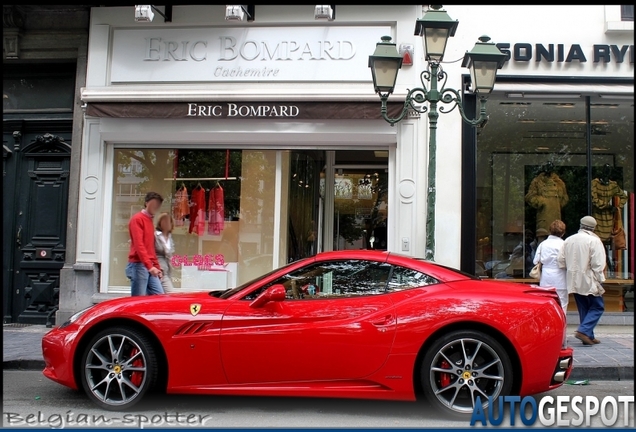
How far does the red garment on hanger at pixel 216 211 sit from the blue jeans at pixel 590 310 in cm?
557

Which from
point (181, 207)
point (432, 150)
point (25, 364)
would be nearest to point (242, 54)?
point (181, 207)

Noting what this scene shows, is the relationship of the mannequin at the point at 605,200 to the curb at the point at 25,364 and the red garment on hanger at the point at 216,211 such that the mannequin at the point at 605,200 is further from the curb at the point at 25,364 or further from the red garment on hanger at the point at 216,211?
the curb at the point at 25,364

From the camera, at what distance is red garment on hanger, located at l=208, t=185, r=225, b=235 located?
9820mm

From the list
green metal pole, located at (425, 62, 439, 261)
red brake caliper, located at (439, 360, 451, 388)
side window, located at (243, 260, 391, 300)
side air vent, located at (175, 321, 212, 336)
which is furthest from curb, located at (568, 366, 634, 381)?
side air vent, located at (175, 321, 212, 336)

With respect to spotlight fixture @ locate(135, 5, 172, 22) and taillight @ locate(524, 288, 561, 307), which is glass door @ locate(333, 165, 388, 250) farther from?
taillight @ locate(524, 288, 561, 307)

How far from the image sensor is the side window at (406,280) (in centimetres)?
501

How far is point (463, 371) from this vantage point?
15.2 feet

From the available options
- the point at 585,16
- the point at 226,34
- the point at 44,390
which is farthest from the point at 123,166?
the point at 585,16

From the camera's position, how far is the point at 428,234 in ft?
23.8

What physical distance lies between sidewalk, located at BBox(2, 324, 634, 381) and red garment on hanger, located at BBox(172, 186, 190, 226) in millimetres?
2668

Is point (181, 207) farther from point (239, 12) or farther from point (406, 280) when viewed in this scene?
point (406, 280)

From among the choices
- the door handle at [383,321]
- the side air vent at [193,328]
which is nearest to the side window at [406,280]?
the door handle at [383,321]

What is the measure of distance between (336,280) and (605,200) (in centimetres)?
666

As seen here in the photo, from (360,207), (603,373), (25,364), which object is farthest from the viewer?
(360,207)
